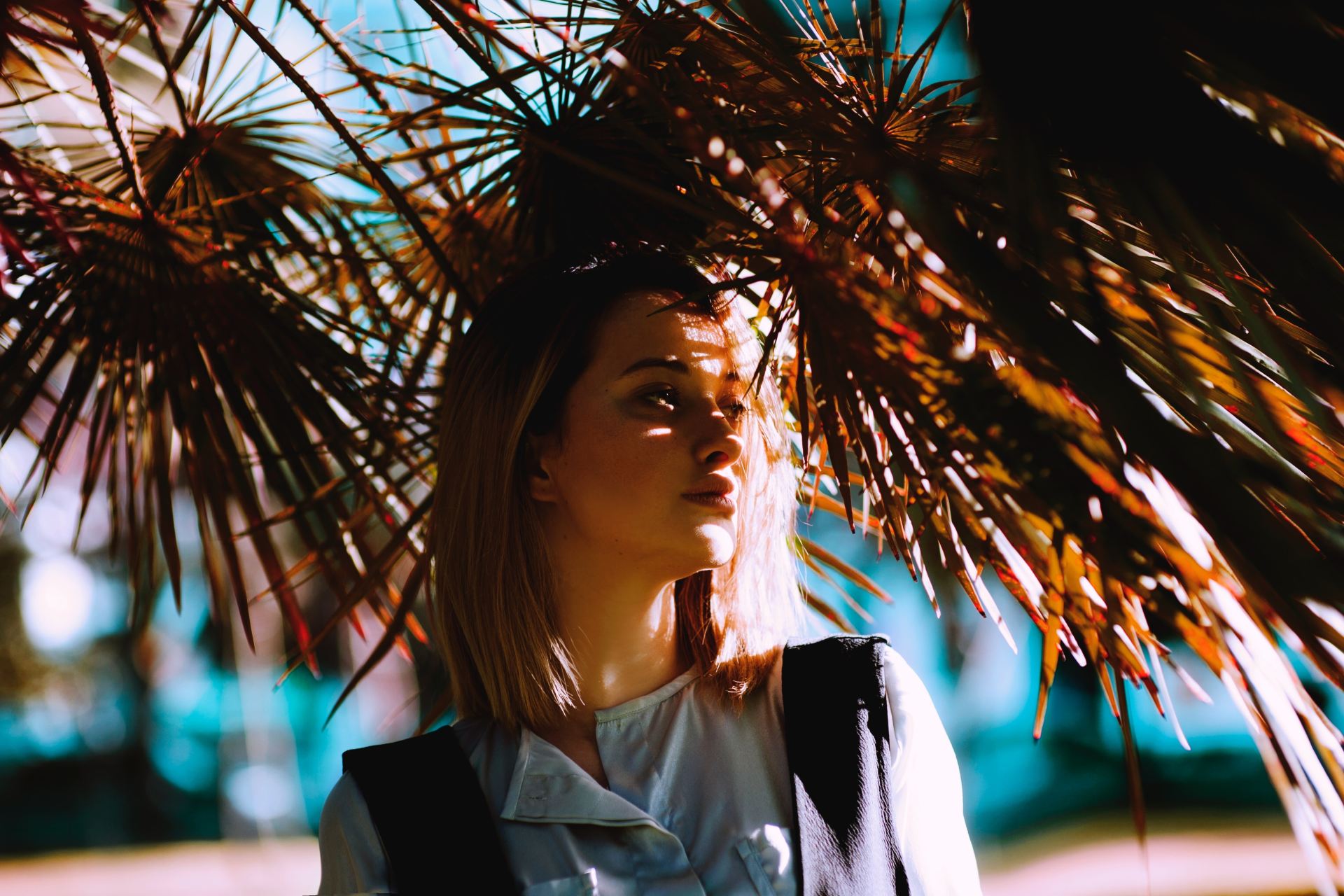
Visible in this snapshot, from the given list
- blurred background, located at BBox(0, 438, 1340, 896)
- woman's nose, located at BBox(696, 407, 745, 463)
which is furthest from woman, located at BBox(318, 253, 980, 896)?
blurred background, located at BBox(0, 438, 1340, 896)

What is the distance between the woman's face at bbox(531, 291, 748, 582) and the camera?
815 mm

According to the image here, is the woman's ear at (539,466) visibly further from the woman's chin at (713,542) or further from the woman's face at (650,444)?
the woman's chin at (713,542)

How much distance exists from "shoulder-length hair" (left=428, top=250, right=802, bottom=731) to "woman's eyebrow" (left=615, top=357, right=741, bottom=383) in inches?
1.8

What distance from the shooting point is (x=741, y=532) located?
0.96 m

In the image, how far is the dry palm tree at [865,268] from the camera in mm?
435

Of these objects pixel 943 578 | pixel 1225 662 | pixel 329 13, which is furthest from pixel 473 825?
pixel 943 578

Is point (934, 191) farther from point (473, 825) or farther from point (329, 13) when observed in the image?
point (329, 13)

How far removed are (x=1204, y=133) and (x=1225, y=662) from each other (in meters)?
0.24

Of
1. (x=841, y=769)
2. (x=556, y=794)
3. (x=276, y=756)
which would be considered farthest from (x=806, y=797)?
(x=276, y=756)

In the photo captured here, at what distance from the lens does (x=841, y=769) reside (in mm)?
776

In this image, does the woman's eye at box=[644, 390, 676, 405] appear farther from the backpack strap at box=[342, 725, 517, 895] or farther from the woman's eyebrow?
the backpack strap at box=[342, 725, 517, 895]

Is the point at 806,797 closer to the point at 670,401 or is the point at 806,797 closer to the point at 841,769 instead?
the point at 841,769

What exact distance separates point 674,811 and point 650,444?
27 cm

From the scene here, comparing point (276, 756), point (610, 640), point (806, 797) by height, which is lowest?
point (806, 797)
